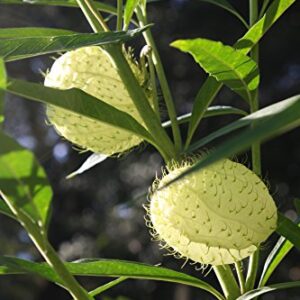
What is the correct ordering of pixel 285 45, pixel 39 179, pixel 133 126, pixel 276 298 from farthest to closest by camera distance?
pixel 285 45, pixel 276 298, pixel 133 126, pixel 39 179

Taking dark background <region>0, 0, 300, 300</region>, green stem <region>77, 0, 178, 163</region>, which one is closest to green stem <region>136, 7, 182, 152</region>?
green stem <region>77, 0, 178, 163</region>

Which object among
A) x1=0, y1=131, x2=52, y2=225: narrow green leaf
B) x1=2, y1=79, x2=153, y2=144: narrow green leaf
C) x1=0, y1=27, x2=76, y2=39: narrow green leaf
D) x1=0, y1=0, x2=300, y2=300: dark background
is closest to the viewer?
x1=0, y1=131, x2=52, y2=225: narrow green leaf

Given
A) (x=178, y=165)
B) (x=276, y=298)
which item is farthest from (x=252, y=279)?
(x=276, y=298)

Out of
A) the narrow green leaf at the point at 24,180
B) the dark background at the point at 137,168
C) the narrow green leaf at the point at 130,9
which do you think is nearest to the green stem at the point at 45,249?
the narrow green leaf at the point at 24,180

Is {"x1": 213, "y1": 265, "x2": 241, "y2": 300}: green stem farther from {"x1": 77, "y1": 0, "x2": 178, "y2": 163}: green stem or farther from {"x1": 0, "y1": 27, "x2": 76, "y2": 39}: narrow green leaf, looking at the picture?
{"x1": 0, "y1": 27, "x2": 76, "y2": 39}: narrow green leaf

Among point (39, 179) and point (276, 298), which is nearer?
point (39, 179)

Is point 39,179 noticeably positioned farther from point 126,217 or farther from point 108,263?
point 126,217

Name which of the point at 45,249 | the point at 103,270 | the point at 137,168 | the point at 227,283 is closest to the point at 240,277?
the point at 227,283
